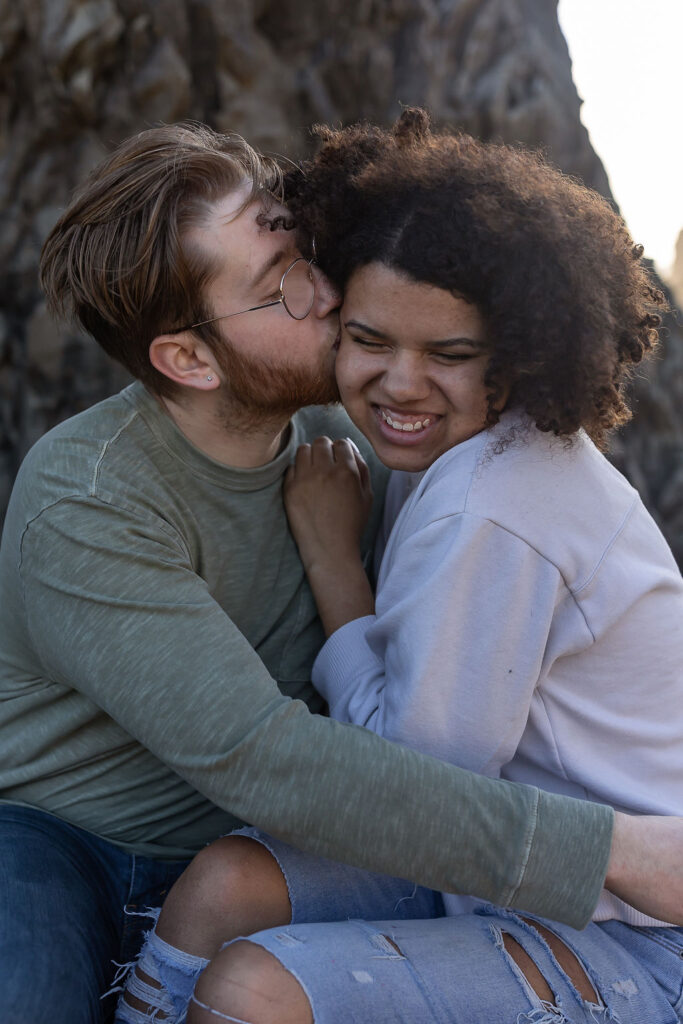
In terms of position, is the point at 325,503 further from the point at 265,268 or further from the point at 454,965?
the point at 454,965

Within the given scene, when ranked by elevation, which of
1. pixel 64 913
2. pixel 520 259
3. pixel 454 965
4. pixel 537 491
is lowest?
pixel 64 913

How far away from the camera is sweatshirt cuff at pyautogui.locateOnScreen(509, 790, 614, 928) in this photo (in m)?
1.75

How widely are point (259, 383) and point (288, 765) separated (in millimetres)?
951

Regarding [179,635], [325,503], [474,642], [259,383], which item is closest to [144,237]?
[259,383]

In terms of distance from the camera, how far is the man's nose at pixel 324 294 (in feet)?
7.67

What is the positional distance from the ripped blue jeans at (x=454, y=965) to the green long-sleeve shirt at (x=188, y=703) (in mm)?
135

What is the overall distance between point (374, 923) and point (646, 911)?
496mm

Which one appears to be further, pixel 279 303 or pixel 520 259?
pixel 279 303

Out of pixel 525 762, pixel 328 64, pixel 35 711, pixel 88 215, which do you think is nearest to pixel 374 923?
pixel 525 762

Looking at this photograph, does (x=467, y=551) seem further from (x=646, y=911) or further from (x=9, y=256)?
(x=9, y=256)

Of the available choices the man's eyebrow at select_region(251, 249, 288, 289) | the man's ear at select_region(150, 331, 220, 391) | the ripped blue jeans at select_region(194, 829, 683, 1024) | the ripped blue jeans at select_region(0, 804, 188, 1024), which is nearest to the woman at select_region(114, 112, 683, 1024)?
the ripped blue jeans at select_region(194, 829, 683, 1024)

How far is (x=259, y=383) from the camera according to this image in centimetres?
237

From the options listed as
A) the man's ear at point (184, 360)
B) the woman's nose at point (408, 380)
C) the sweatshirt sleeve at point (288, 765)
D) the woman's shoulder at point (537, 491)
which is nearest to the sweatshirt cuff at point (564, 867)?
the sweatshirt sleeve at point (288, 765)

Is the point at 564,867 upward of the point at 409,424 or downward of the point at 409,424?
downward
